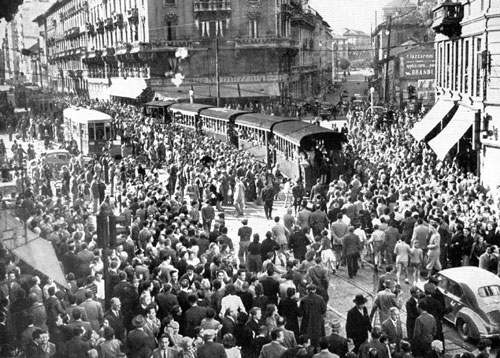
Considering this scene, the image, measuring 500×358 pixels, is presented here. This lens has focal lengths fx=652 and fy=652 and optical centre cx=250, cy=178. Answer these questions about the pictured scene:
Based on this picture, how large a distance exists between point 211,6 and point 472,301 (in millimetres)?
58531

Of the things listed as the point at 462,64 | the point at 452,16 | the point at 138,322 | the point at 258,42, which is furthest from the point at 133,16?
the point at 138,322

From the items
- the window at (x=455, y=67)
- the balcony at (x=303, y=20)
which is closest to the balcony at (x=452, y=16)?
the window at (x=455, y=67)

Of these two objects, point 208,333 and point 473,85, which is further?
point 473,85

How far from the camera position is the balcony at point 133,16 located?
68.8 metres

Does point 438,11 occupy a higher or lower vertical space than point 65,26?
lower

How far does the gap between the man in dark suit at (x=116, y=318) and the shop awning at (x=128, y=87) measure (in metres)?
56.0

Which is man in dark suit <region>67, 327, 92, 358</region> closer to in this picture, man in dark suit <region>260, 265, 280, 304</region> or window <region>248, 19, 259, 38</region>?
man in dark suit <region>260, 265, 280, 304</region>

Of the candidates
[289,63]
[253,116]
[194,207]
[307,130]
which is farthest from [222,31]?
[194,207]

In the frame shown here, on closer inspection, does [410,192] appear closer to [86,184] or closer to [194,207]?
[194,207]

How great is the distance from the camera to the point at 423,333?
1019 cm

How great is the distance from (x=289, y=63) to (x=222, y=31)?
999 cm

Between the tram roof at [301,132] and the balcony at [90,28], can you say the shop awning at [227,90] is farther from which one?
the tram roof at [301,132]

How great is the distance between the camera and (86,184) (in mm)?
24844

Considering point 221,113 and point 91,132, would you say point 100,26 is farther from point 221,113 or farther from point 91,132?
point 91,132
